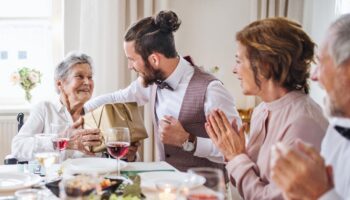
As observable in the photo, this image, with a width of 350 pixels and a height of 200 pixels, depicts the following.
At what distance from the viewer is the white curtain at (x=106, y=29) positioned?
3.94 metres

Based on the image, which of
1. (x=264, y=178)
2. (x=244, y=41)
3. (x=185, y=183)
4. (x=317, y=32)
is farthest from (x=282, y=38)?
(x=317, y=32)

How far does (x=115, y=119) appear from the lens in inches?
94.4

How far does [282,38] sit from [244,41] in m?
0.15

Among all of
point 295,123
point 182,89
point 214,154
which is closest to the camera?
point 295,123

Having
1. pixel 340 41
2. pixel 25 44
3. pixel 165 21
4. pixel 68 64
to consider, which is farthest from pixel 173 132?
pixel 25 44

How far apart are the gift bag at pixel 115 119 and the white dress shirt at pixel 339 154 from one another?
1.16m

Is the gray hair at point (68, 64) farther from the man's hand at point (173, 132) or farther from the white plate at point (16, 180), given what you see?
the white plate at point (16, 180)

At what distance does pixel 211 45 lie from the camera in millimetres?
4250

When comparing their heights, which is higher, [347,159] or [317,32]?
[317,32]

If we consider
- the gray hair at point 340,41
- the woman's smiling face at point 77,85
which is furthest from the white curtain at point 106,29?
the gray hair at point 340,41

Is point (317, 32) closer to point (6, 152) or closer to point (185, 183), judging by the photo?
point (6, 152)

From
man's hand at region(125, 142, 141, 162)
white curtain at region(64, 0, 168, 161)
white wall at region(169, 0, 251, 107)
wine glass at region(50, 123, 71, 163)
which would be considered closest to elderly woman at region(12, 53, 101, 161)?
man's hand at region(125, 142, 141, 162)

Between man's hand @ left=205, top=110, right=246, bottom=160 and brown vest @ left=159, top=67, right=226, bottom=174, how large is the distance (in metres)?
0.54

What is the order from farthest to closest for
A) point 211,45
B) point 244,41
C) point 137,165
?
point 211,45, point 137,165, point 244,41
